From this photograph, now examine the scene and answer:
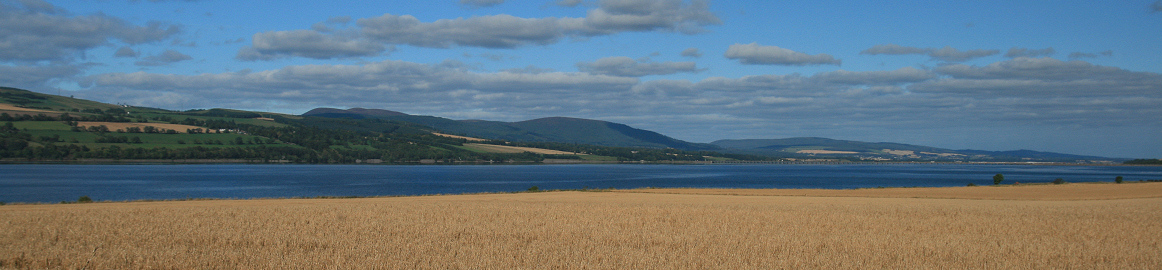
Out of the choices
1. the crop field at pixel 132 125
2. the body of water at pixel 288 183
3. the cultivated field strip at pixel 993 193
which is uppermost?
the crop field at pixel 132 125

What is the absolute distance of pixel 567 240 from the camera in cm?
1667

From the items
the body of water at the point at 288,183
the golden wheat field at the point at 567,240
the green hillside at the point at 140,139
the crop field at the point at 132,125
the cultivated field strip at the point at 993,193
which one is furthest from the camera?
the crop field at the point at 132,125

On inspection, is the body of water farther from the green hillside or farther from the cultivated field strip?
the cultivated field strip

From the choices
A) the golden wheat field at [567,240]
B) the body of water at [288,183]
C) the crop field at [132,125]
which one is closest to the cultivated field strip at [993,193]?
the golden wheat field at [567,240]

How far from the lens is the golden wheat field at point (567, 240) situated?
41.6 ft

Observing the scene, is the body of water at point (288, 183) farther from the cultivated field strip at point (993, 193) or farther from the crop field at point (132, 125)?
the crop field at point (132, 125)

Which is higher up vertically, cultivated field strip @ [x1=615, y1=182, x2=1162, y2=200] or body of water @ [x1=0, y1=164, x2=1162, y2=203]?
cultivated field strip @ [x1=615, y1=182, x2=1162, y2=200]

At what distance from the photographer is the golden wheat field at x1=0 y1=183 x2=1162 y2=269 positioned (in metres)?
12.7

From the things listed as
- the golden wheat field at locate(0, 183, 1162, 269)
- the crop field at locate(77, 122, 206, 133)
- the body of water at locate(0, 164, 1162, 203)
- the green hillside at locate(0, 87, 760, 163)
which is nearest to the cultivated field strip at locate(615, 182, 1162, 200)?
the golden wheat field at locate(0, 183, 1162, 269)

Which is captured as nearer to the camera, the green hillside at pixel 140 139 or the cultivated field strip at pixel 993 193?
the cultivated field strip at pixel 993 193

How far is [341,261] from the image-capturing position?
41.0 feet

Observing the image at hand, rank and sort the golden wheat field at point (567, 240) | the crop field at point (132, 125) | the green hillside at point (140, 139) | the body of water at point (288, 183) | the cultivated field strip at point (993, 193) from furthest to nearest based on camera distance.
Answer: the crop field at point (132, 125) < the green hillside at point (140, 139) < the body of water at point (288, 183) < the cultivated field strip at point (993, 193) < the golden wheat field at point (567, 240)

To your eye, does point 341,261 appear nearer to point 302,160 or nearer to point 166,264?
point 166,264

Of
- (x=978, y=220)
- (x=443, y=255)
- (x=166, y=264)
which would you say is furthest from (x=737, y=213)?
(x=166, y=264)
